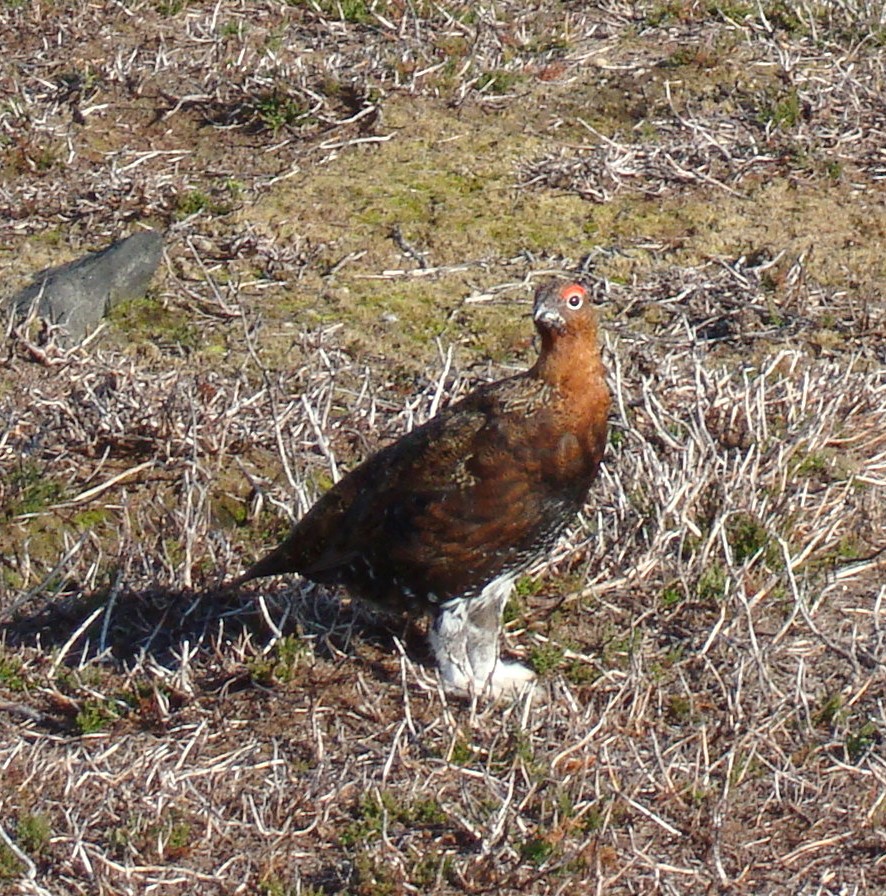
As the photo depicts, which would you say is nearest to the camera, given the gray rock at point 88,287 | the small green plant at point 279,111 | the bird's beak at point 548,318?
the bird's beak at point 548,318

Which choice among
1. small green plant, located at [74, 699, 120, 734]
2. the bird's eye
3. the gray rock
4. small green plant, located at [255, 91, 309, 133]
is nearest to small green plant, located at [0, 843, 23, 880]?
small green plant, located at [74, 699, 120, 734]

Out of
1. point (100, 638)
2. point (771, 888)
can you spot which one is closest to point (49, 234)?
point (100, 638)

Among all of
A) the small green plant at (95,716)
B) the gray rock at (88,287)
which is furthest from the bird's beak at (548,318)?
the gray rock at (88,287)

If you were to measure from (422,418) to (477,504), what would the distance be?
1.56m

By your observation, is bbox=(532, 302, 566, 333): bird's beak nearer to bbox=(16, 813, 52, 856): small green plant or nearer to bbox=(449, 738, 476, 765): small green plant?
bbox=(449, 738, 476, 765): small green plant

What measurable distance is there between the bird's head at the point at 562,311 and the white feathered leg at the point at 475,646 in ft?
2.72

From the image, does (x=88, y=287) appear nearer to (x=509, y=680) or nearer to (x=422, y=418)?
(x=422, y=418)

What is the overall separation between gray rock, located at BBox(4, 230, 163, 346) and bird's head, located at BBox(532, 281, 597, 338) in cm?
296

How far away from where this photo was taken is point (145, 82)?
30.1 feet

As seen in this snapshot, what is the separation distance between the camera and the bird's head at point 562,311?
4848mm

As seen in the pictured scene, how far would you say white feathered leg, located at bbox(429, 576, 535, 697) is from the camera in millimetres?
5316

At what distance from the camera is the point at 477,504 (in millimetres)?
5004

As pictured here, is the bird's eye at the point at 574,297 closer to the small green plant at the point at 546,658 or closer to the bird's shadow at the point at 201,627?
the small green plant at the point at 546,658

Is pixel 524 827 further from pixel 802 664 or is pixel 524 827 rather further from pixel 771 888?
pixel 802 664
